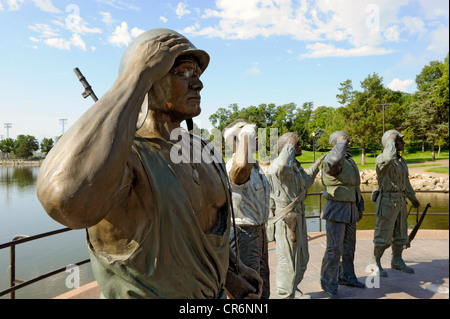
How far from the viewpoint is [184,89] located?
148 cm

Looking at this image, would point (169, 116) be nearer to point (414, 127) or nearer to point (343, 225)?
point (343, 225)

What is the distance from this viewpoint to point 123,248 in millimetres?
1226

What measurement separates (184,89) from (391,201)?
19.3 ft

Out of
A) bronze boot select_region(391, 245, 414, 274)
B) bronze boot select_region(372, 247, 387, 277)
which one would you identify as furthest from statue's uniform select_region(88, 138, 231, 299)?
bronze boot select_region(391, 245, 414, 274)

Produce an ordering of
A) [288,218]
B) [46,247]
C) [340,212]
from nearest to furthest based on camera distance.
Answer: [288,218]
[340,212]
[46,247]

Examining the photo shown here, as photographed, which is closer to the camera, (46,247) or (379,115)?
(46,247)

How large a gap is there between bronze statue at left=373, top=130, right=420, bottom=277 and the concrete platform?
1.08 ft

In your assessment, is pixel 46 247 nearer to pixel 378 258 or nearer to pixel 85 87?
pixel 378 258

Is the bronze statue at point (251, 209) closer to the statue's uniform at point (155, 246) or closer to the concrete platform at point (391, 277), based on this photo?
the concrete platform at point (391, 277)

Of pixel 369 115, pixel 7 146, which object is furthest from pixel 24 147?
pixel 369 115

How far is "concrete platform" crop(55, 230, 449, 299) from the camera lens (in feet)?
16.8

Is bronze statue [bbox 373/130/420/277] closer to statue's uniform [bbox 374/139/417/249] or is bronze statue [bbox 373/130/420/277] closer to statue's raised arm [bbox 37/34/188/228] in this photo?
statue's uniform [bbox 374/139/417/249]
